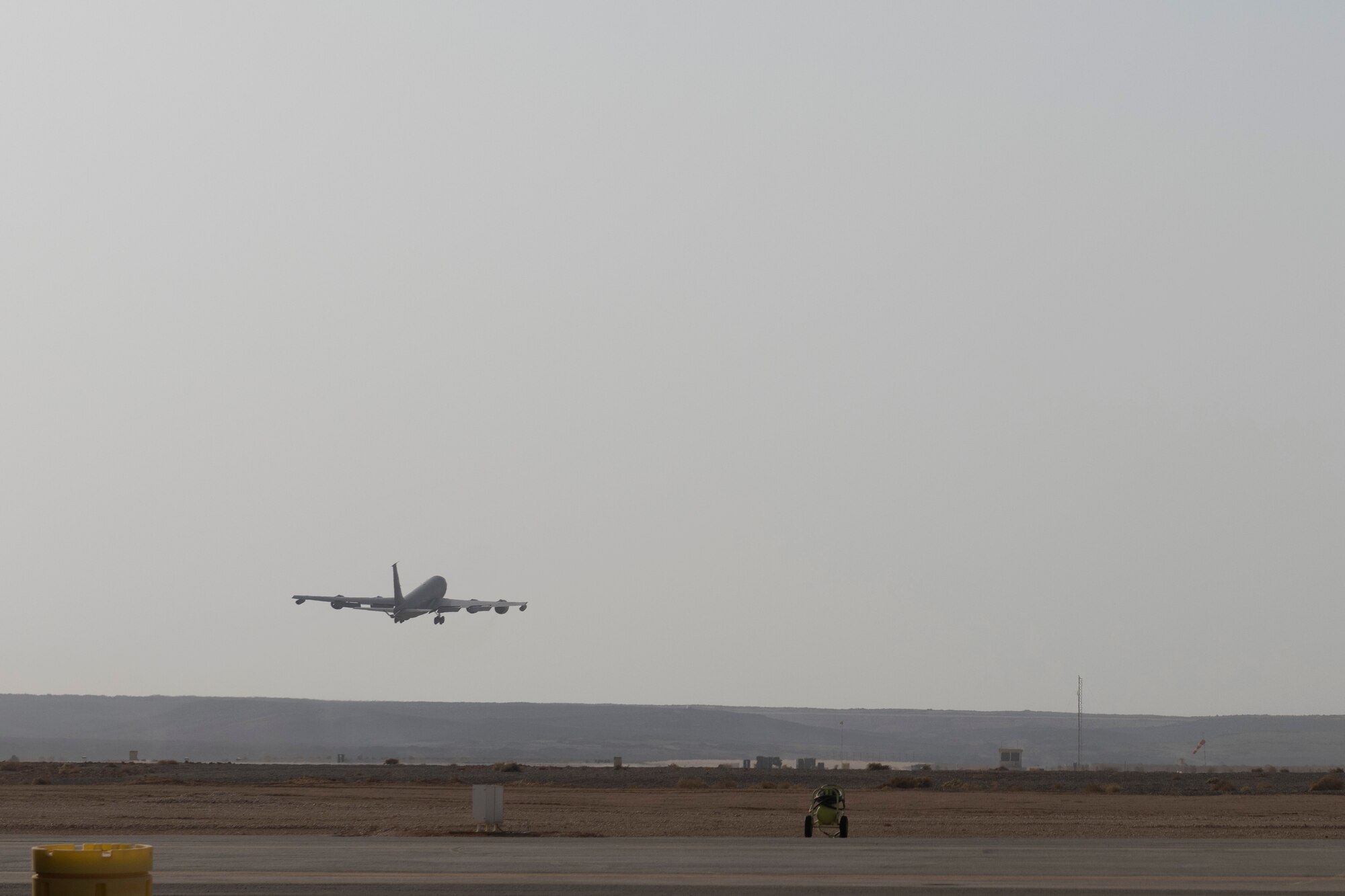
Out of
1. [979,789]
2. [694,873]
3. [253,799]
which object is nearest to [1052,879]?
[694,873]

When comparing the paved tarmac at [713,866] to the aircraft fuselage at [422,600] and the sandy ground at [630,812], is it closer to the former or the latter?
the sandy ground at [630,812]

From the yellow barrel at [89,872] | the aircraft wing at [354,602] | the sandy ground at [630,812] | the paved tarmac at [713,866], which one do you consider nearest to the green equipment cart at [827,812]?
the paved tarmac at [713,866]

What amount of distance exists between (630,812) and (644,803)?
7305 millimetres

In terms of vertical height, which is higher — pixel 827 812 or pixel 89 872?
pixel 89 872

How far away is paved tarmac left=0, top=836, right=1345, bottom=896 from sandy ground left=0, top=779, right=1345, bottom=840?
5.17 m

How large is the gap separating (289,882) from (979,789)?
61544mm

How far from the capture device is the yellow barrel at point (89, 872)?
13930mm

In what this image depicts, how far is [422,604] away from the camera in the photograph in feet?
385

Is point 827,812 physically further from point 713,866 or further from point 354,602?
point 354,602

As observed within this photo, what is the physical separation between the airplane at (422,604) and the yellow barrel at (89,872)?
97501 mm

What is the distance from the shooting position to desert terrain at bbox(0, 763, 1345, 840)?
48.2 m

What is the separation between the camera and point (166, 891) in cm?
2770

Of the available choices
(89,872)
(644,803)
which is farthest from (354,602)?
(89,872)

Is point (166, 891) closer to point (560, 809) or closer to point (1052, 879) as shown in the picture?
point (1052, 879)
